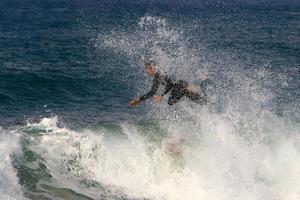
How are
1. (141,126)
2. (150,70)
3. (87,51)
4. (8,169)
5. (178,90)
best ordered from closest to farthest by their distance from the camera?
(8,169), (150,70), (178,90), (141,126), (87,51)

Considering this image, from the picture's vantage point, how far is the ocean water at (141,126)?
17.1 metres

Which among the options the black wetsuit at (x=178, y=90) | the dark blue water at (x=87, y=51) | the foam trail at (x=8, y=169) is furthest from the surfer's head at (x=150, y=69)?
the dark blue water at (x=87, y=51)

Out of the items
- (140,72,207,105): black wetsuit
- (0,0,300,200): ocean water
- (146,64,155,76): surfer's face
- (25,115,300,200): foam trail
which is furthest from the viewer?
(140,72,207,105): black wetsuit

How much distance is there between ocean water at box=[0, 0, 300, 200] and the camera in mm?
17109

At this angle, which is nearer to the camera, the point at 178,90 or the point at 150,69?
the point at 150,69

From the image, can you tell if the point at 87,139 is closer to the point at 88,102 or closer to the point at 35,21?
the point at 88,102

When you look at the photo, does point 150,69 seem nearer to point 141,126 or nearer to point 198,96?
point 198,96

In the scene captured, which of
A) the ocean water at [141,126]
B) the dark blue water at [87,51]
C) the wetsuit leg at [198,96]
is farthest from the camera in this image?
the dark blue water at [87,51]

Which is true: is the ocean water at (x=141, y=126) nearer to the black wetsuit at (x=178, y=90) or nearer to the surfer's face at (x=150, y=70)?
the black wetsuit at (x=178, y=90)

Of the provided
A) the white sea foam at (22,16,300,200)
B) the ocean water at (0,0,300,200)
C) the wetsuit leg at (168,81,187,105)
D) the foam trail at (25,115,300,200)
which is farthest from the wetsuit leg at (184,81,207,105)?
the foam trail at (25,115,300,200)

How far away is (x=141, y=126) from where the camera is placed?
23.4 metres

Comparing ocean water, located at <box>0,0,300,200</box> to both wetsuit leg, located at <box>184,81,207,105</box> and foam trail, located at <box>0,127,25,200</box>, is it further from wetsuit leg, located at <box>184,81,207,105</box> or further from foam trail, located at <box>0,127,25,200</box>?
wetsuit leg, located at <box>184,81,207,105</box>

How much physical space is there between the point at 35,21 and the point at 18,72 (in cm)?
3016

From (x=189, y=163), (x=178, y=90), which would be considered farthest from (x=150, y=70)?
(x=189, y=163)
